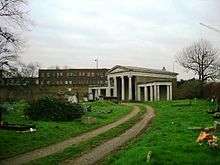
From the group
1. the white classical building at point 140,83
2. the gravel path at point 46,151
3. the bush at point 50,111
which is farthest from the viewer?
the white classical building at point 140,83

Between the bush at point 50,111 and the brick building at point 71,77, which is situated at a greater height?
the brick building at point 71,77

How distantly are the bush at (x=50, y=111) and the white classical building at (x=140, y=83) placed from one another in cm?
5334

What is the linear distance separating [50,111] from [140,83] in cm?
6195

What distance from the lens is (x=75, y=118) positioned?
129 ft

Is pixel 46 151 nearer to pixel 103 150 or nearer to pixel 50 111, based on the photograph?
pixel 103 150

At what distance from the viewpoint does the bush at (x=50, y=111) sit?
38.1 metres

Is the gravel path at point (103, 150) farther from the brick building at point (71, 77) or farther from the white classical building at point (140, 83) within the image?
the brick building at point (71, 77)

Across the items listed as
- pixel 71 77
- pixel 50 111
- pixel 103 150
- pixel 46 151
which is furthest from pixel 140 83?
pixel 46 151

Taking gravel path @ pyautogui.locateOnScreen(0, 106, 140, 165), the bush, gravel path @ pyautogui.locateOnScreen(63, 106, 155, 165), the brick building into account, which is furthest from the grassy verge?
the brick building

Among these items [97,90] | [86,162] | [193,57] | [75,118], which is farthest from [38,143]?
[97,90]

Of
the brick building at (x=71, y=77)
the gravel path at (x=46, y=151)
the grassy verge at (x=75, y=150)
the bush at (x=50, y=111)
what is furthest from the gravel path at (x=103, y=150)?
the brick building at (x=71, y=77)

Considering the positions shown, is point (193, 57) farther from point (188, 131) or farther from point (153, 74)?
point (188, 131)

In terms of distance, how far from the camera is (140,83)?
99125 millimetres

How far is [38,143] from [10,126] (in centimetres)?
599
